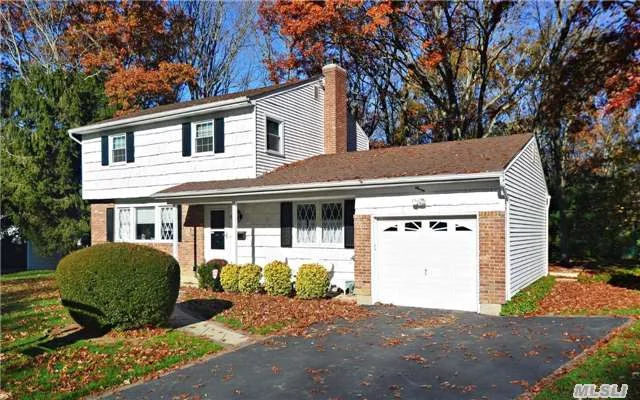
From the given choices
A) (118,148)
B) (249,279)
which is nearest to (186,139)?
(118,148)

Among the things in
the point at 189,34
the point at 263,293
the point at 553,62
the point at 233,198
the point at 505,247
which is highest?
the point at 189,34

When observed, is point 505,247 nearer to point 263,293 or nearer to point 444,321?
point 444,321

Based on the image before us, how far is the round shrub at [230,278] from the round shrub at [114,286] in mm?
5231

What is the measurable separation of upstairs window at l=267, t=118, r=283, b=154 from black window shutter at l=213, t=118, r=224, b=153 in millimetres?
1510

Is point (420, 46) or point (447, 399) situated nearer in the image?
point (447, 399)

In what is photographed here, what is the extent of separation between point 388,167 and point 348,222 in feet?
6.30

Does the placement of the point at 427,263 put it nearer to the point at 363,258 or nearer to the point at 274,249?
the point at 363,258

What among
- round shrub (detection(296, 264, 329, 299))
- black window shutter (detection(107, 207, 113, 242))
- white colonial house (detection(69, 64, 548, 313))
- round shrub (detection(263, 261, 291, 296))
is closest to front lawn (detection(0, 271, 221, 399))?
round shrub (detection(296, 264, 329, 299))

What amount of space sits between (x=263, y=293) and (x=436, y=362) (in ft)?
A: 26.4

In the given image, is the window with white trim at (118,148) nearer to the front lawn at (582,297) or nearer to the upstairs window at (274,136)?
the upstairs window at (274,136)

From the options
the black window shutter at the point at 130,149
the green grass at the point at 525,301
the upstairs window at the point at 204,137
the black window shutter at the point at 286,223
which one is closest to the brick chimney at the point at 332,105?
the upstairs window at the point at 204,137

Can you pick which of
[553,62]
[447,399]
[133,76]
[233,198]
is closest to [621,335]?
[447,399]

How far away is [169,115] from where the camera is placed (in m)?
17.4

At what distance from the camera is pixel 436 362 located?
738 centimetres
